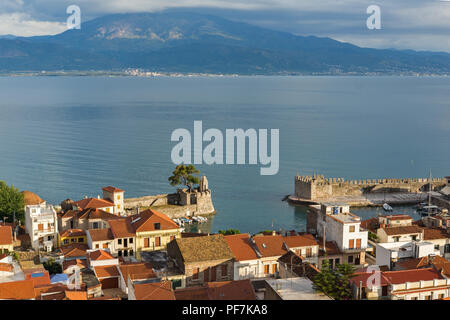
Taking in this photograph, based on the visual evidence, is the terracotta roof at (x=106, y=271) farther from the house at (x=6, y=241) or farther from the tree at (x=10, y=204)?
the tree at (x=10, y=204)

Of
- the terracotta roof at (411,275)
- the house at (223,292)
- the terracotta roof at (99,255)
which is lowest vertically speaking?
the terracotta roof at (99,255)

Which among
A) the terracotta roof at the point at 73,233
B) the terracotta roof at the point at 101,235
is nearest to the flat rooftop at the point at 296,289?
the terracotta roof at the point at 101,235

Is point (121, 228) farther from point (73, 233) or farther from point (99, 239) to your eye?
point (73, 233)

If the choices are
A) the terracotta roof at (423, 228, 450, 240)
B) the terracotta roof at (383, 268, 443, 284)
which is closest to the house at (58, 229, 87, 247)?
the terracotta roof at (383, 268, 443, 284)
